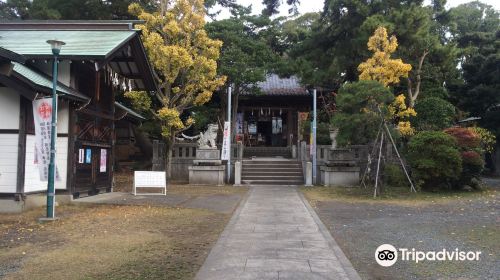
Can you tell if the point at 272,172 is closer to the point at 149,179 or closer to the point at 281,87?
the point at 149,179

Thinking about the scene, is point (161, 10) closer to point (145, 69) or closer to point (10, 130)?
point (145, 69)

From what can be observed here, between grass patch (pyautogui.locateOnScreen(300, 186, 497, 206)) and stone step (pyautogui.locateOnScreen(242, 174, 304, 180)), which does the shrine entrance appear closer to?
stone step (pyautogui.locateOnScreen(242, 174, 304, 180))

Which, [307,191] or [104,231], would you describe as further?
[307,191]

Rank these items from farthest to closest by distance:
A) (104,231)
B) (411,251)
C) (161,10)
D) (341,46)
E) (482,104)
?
(482,104) → (341,46) → (161,10) → (104,231) → (411,251)

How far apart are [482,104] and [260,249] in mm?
25899

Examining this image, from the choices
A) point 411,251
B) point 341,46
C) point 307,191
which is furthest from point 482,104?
point 411,251

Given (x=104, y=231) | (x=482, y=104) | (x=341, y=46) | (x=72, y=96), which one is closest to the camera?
(x=104, y=231)

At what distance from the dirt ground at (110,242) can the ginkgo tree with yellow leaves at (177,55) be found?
335 inches

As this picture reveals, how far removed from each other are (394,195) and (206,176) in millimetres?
8977

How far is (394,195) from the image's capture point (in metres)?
Result: 15.9

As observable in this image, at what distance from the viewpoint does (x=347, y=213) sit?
12.0 metres

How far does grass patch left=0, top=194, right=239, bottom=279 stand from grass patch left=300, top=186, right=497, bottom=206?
5751mm

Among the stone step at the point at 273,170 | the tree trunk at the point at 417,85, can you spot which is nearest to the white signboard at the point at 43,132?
the stone step at the point at 273,170

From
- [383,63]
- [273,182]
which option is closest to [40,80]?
[273,182]
